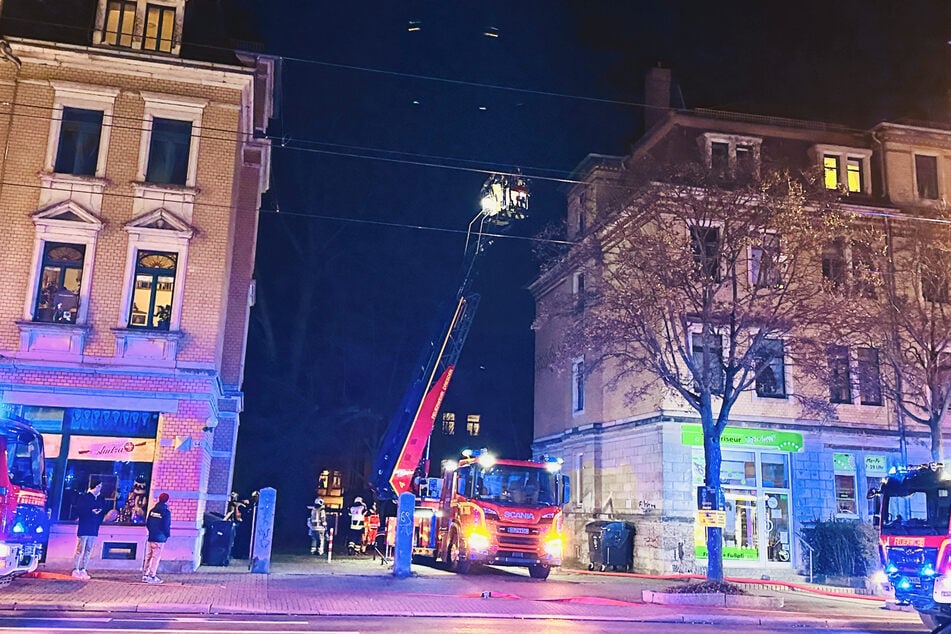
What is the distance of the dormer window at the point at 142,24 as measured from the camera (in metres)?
20.7

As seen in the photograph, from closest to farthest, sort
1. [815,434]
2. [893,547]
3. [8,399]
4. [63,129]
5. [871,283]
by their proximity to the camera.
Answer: [893,547] < [8,399] < [63,129] < [871,283] < [815,434]

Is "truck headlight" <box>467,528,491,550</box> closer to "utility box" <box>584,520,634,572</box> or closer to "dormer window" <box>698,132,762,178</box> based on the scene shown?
"utility box" <box>584,520,634,572</box>

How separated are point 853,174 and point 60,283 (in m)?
25.3

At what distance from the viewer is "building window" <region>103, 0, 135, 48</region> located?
20.7 meters

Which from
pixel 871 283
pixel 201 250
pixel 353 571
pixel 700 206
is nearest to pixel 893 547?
pixel 700 206

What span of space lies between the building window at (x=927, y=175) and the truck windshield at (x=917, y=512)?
685 inches

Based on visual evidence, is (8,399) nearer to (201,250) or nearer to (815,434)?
(201,250)

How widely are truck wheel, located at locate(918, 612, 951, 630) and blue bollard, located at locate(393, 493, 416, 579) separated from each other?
10462mm

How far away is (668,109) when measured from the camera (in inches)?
1189

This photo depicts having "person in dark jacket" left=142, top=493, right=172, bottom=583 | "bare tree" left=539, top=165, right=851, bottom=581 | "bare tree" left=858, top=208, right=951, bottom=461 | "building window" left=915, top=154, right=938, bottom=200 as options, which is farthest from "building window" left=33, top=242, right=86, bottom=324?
"building window" left=915, top=154, right=938, bottom=200

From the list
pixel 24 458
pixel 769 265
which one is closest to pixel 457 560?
pixel 769 265

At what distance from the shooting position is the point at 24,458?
564 inches

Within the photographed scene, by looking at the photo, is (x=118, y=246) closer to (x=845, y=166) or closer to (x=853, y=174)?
(x=845, y=166)

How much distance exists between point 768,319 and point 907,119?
15781 millimetres
